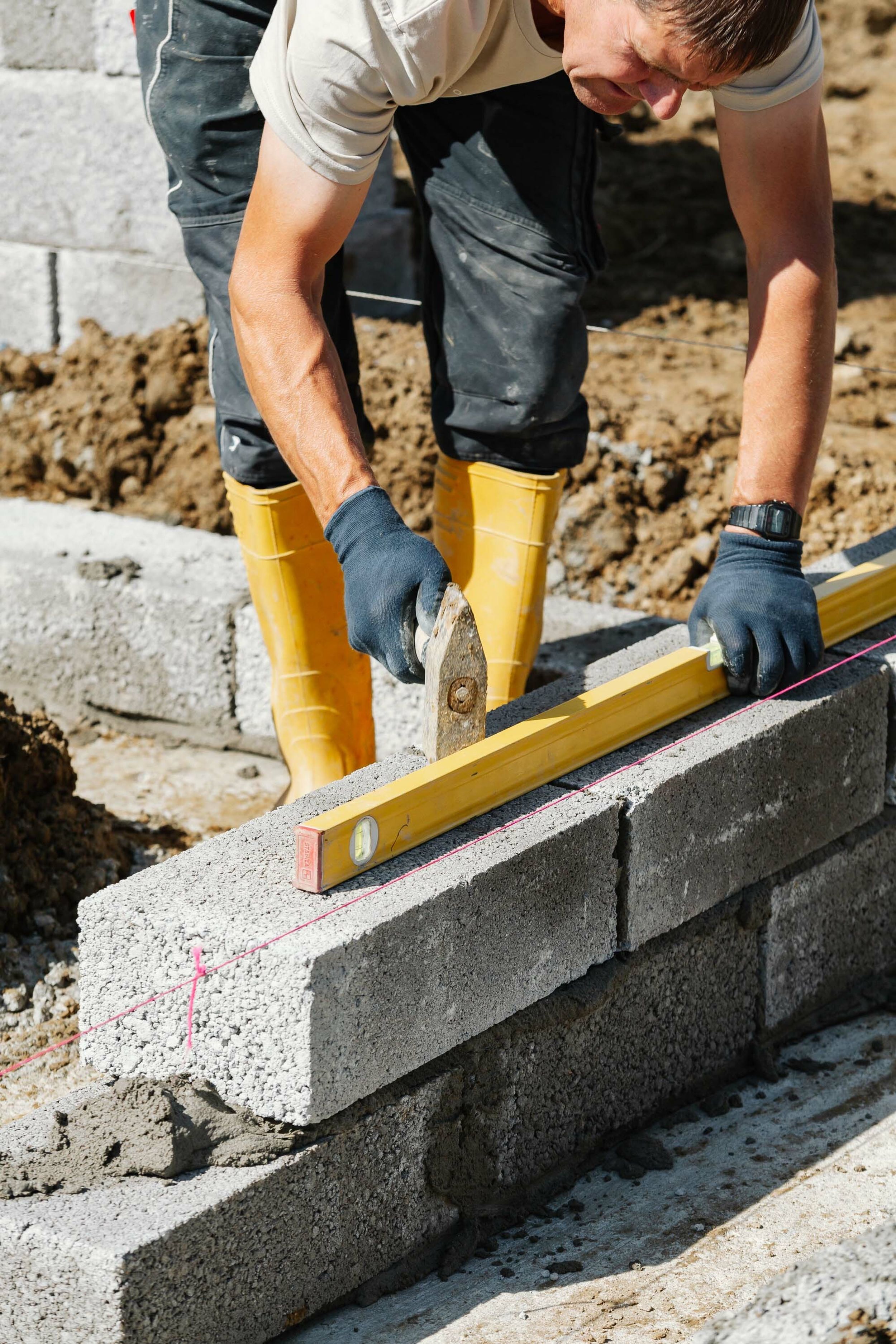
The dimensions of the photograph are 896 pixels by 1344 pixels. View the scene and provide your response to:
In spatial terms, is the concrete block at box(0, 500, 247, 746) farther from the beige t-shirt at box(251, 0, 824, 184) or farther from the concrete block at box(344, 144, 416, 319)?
the concrete block at box(344, 144, 416, 319)

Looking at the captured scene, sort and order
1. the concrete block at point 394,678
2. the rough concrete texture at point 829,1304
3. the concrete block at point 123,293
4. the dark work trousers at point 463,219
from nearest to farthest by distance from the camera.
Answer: the rough concrete texture at point 829,1304 → the dark work trousers at point 463,219 → the concrete block at point 394,678 → the concrete block at point 123,293

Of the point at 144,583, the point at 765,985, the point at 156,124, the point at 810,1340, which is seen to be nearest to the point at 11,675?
the point at 144,583

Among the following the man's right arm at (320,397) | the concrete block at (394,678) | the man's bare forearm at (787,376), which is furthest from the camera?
the concrete block at (394,678)

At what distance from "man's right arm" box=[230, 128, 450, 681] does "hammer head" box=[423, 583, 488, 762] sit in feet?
0.25

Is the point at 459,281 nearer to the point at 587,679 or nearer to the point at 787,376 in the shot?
the point at 787,376

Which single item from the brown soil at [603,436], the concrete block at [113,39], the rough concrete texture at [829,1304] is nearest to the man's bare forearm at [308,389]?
the rough concrete texture at [829,1304]

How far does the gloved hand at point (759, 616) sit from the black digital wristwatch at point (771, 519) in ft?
0.05

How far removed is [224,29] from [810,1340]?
2543mm

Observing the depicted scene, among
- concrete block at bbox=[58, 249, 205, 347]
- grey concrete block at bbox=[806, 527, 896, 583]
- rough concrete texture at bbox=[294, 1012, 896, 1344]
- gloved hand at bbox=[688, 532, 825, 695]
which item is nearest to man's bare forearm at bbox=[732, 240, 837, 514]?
gloved hand at bbox=[688, 532, 825, 695]

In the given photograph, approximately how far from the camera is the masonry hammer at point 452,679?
8.12 feet

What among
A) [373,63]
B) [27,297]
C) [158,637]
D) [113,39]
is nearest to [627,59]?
[373,63]

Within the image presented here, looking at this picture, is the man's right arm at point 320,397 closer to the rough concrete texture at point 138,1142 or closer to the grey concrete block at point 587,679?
the grey concrete block at point 587,679

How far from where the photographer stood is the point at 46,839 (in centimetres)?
346

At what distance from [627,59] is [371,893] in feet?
4.20
